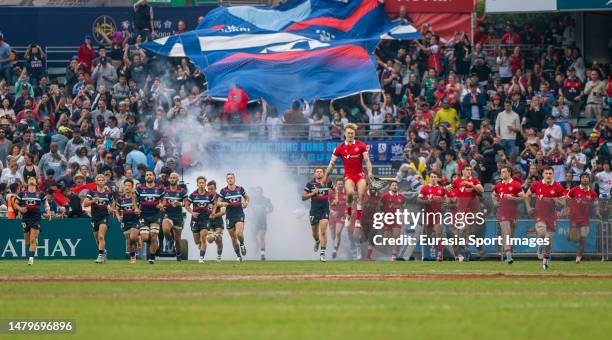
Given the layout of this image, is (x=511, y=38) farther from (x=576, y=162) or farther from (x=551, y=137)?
(x=576, y=162)

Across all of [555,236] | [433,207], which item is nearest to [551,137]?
[555,236]

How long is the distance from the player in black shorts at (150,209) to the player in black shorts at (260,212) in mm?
3990

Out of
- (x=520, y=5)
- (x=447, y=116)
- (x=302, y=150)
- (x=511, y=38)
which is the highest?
(x=520, y=5)

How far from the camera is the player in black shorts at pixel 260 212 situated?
31.4m

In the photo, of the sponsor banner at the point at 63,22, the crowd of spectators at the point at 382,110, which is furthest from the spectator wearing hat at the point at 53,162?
the sponsor banner at the point at 63,22

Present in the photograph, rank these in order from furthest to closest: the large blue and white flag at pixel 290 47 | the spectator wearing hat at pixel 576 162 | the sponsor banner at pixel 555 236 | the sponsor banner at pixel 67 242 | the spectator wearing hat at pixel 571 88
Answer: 1. the large blue and white flag at pixel 290 47
2. the spectator wearing hat at pixel 571 88
3. the spectator wearing hat at pixel 576 162
4. the sponsor banner at pixel 67 242
5. the sponsor banner at pixel 555 236

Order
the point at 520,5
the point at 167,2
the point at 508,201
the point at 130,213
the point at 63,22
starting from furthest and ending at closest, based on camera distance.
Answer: the point at 167,2, the point at 63,22, the point at 520,5, the point at 508,201, the point at 130,213

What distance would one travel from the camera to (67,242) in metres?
31.5

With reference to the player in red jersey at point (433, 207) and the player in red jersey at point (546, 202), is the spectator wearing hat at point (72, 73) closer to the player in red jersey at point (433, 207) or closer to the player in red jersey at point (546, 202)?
the player in red jersey at point (433, 207)

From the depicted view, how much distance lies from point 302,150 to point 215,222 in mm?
5423

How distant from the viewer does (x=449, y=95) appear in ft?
113

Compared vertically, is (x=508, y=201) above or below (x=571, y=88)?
below

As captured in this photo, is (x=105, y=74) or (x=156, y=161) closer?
(x=156, y=161)

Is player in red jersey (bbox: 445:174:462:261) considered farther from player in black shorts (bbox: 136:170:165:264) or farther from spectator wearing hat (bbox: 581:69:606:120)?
spectator wearing hat (bbox: 581:69:606:120)
